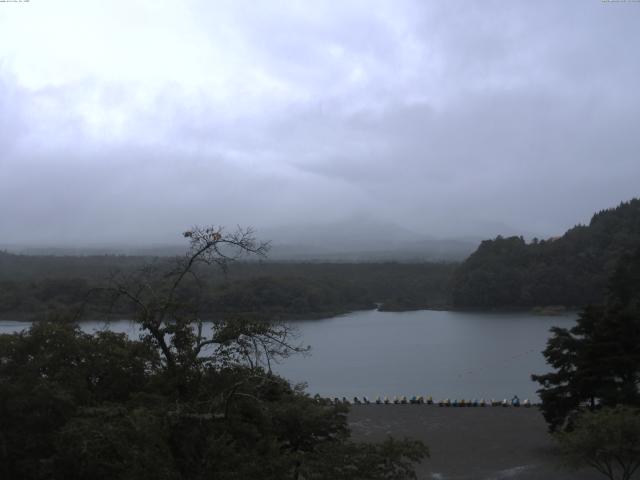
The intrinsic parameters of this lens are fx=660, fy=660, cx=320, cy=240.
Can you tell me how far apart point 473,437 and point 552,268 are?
38.8m

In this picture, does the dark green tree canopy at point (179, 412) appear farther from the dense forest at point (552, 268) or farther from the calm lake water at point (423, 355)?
the dense forest at point (552, 268)

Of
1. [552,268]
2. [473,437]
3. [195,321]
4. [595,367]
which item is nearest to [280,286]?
[552,268]

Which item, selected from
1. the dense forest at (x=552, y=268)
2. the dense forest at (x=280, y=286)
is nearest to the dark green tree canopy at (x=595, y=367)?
the dense forest at (x=280, y=286)

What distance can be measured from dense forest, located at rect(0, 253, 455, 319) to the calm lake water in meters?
2.36

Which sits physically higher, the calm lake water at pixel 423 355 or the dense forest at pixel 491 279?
the dense forest at pixel 491 279

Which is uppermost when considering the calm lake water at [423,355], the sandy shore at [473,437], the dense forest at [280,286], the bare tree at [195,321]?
the bare tree at [195,321]

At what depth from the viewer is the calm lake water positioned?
25.1 metres

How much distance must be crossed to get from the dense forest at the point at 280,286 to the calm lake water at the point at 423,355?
236 cm

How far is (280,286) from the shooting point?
151ft

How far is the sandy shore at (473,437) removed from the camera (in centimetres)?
1138

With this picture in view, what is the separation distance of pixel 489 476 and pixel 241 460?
7.88 meters

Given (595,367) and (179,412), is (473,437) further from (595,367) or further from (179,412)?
(179,412)

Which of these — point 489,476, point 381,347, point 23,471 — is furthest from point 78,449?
point 381,347

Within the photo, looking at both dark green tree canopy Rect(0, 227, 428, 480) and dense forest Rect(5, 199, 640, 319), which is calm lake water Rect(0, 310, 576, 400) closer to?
dense forest Rect(5, 199, 640, 319)
